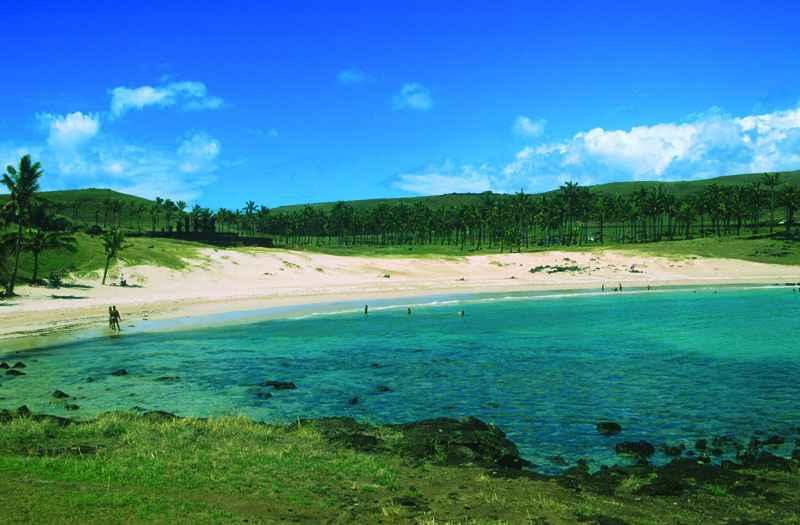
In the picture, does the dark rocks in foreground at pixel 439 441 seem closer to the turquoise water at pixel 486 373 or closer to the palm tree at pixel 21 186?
the turquoise water at pixel 486 373

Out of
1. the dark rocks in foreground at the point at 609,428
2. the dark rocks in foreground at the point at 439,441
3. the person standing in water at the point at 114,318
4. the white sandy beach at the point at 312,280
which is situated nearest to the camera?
the dark rocks in foreground at the point at 439,441

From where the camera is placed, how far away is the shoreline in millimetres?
63281

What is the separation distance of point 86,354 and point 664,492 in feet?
131

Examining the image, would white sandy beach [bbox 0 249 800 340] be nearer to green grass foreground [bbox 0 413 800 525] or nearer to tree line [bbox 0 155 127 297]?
tree line [bbox 0 155 127 297]

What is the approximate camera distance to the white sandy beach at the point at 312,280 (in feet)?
221

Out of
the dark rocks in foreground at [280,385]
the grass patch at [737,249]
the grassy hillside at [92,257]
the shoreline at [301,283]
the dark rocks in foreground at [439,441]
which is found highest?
the grass patch at [737,249]

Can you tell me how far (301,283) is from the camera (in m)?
107

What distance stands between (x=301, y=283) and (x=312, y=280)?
480 cm

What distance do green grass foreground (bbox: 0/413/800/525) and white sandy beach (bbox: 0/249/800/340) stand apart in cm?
4003

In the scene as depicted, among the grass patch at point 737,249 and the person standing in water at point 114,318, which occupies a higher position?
the grass patch at point 737,249

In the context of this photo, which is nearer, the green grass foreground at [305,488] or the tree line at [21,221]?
the green grass foreground at [305,488]

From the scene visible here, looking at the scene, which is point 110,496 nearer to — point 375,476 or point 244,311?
point 375,476

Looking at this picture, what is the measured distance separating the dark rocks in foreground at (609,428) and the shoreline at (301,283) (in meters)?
42.3

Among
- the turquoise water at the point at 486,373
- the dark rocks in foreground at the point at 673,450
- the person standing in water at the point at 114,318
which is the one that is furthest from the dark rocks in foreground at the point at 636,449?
the person standing in water at the point at 114,318
